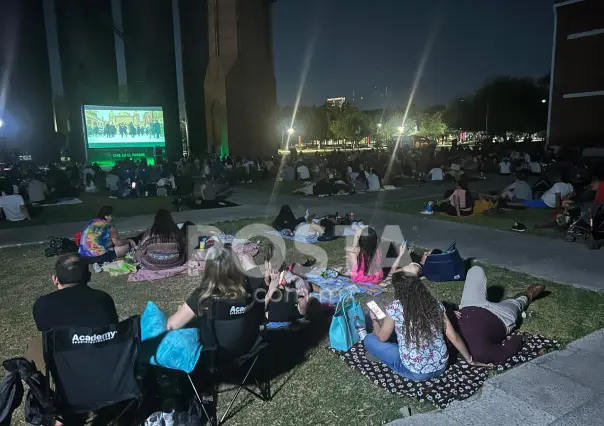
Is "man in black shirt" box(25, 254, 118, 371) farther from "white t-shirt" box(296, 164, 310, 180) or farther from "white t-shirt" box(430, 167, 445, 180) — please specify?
"white t-shirt" box(296, 164, 310, 180)

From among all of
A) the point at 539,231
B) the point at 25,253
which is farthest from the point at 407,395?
the point at 25,253

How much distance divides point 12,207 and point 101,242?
6.71 metres

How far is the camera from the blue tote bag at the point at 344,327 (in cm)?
481

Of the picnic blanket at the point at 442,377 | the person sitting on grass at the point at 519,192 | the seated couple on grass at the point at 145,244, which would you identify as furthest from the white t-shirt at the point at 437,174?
the picnic blanket at the point at 442,377

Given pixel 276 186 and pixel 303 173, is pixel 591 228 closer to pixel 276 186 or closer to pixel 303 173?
pixel 276 186

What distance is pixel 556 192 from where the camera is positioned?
12703mm

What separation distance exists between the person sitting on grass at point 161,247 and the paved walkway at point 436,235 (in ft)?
12.8

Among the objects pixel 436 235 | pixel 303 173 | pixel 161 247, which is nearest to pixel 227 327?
pixel 161 247

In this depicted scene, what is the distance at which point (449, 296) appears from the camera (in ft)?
21.4

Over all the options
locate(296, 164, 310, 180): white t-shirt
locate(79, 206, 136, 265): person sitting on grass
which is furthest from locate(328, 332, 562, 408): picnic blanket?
locate(296, 164, 310, 180): white t-shirt

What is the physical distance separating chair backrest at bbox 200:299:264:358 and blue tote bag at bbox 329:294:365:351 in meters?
1.31

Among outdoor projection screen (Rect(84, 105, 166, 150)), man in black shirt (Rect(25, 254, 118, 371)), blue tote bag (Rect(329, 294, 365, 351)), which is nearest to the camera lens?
man in black shirt (Rect(25, 254, 118, 371))

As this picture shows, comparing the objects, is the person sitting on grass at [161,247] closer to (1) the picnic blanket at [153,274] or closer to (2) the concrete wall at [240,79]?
(1) the picnic blanket at [153,274]

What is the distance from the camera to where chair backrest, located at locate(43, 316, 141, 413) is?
299 cm
